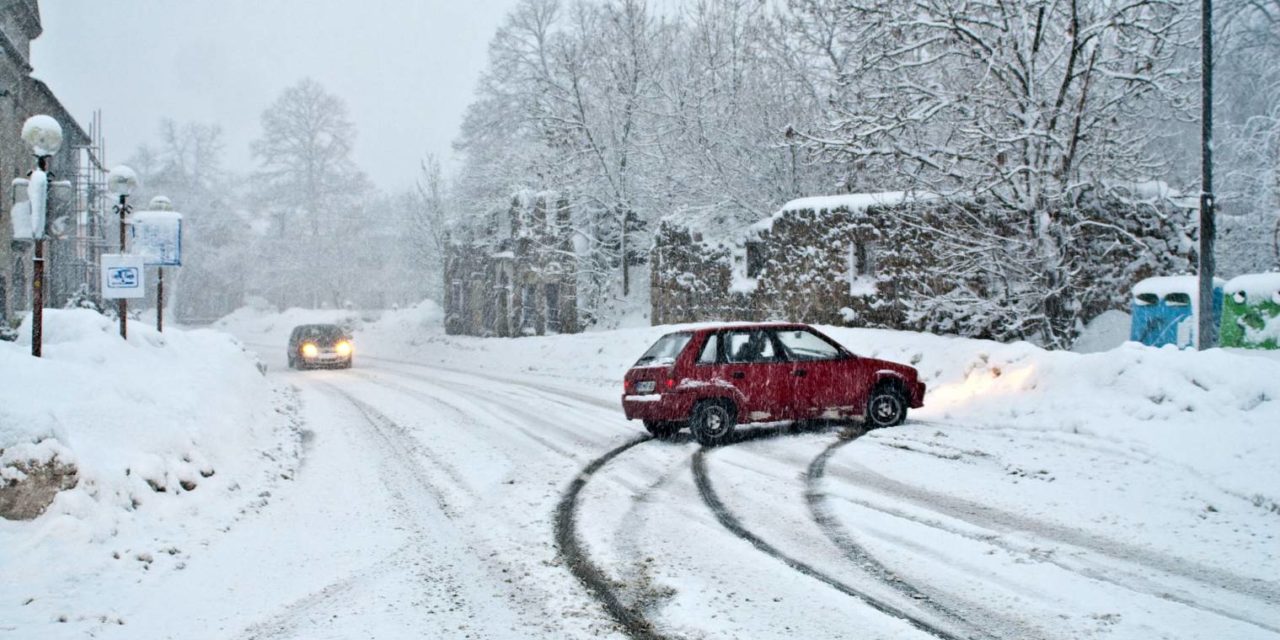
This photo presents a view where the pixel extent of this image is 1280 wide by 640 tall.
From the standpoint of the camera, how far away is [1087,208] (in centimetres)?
1437

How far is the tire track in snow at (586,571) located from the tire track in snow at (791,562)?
3.81ft

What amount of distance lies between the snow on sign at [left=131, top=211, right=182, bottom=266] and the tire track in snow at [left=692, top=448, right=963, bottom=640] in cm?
1144

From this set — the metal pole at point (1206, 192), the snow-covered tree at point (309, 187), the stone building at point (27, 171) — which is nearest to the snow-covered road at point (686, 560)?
the metal pole at point (1206, 192)

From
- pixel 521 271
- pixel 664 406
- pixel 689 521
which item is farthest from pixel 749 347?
pixel 521 271

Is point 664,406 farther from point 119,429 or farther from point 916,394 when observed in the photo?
point 119,429

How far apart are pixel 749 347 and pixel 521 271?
21841 millimetres

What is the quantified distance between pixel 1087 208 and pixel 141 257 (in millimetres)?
15400

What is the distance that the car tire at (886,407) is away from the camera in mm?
10633

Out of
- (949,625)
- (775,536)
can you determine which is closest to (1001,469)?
(775,536)

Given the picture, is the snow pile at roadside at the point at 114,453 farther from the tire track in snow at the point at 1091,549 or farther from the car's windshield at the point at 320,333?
the car's windshield at the point at 320,333

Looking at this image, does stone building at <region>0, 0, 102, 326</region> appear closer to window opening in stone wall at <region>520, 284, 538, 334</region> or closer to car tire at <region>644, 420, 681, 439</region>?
window opening in stone wall at <region>520, 284, 538, 334</region>

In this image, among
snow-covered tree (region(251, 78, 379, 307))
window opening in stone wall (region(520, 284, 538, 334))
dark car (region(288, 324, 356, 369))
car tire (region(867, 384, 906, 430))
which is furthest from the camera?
snow-covered tree (region(251, 78, 379, 307))

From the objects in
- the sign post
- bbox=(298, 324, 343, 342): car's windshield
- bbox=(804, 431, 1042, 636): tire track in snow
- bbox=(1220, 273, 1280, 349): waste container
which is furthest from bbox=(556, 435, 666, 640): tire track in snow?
bbox=(298, 324, 343, 342): car's windshield

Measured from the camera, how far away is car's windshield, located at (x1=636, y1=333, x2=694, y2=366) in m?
10.1
